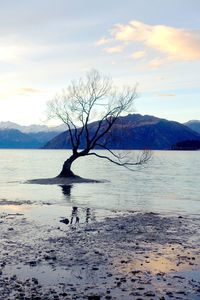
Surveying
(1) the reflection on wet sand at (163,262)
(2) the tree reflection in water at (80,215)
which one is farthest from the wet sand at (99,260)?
(2) the tree reflection in water at (80,215)

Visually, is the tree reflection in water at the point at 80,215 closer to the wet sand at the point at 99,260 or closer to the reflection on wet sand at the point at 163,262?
the wet sand at the point at 99,260

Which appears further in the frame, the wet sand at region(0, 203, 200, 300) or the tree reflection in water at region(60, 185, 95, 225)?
the tree reflection in water at region(60, 185, 95, 225)

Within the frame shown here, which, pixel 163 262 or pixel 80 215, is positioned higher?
pixel 163 262

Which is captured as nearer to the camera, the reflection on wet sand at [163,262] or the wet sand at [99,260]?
the wet sand at [99,260]

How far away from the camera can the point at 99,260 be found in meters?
13.0

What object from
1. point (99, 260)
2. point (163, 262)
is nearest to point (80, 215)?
point (99, 260)

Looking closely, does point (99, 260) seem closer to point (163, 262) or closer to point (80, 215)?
point (163, 262)

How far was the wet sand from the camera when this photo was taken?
10.2 metres

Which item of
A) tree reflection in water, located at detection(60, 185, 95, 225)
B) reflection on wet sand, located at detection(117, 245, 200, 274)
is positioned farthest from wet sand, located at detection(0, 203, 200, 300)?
tree reflection in water, located at detection(60, 185, 95, 225)

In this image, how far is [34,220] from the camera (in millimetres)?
21156

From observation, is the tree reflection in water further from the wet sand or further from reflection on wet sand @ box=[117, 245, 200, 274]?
reflection on wet sand @ box=[117, 245, 200, 274]

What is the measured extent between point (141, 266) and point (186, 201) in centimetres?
2191

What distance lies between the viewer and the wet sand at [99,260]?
10.2 m

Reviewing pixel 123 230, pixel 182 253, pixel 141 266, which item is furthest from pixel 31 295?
pixel 123 230
